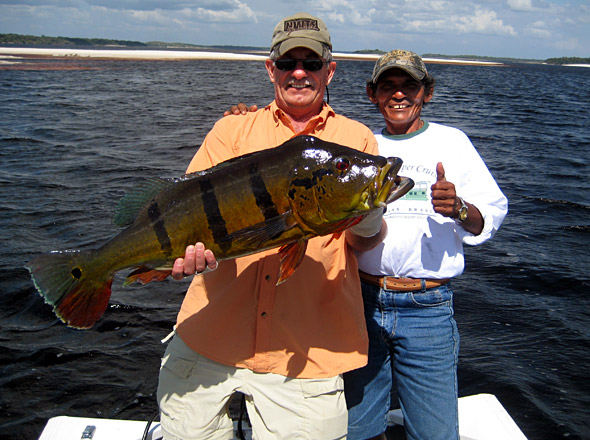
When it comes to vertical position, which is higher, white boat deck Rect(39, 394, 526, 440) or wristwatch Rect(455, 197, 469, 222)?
wristwatch Rect(455, 197, 469, 222)

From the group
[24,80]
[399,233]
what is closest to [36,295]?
[399,233]

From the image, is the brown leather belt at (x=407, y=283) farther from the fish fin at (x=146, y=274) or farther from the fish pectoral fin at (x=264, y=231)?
the fish fin at (x=146, y=274)

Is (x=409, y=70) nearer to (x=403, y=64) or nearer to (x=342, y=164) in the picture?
(x=403, y=64)

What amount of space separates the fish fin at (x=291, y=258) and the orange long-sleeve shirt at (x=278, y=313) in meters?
0.37

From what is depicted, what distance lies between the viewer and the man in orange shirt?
325 centimetres

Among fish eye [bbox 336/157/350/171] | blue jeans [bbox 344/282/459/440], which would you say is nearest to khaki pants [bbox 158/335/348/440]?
blue jeans [bbox 344/282/459/440]

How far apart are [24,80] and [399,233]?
49223 mm

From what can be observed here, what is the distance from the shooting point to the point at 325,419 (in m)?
3.25

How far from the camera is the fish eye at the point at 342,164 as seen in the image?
2826 millimetres

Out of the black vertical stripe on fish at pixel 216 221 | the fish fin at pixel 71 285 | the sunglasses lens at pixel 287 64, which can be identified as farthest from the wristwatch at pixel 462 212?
the fish fin at pixel 71 285

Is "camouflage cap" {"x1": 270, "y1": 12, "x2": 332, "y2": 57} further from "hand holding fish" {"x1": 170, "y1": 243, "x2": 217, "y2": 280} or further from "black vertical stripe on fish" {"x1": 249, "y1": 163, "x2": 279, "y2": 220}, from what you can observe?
"hand holding fish" {"x1": 170, "y1": 243, "x2": 217, "y2": 280}

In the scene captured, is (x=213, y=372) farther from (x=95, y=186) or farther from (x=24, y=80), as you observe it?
(x=24, y=80)

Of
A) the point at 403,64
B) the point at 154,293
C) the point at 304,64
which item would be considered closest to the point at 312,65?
the point at 304,64

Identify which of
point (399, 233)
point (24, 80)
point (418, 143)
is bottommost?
point (24, 80)
